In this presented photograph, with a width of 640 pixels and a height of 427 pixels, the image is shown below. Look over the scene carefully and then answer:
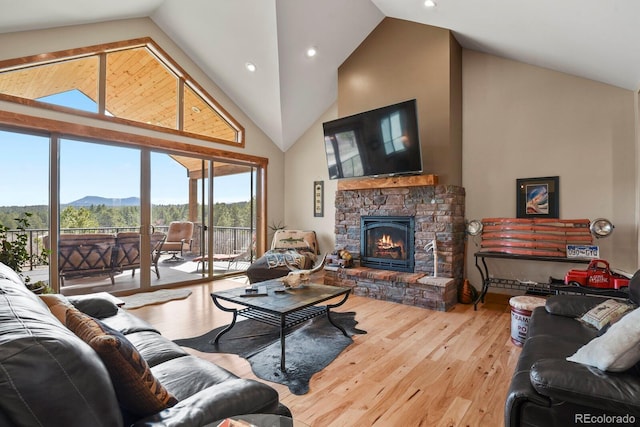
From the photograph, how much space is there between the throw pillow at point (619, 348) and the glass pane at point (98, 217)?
532 cm

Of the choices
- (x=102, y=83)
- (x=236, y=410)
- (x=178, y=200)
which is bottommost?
(x=236, y=410)

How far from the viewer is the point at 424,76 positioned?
4508 millimetres

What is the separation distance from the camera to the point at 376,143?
180 inches

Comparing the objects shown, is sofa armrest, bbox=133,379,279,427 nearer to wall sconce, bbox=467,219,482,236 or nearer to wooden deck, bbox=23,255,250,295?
wall sconce, bbox=467,219,482,236

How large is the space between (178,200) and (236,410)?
4.85m

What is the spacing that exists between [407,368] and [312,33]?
4.40 metres

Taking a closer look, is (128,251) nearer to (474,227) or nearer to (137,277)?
(137,277)

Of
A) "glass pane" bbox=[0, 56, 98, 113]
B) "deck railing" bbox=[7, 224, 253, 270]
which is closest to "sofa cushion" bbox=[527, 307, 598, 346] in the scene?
"deck railing" bbox=[7, 224, 253, 270]

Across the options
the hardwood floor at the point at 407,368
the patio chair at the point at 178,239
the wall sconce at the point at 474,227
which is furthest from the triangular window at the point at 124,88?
the wall sconce at the point at 474,227

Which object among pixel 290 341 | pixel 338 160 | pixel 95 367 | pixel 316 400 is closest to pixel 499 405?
pixel 316 400

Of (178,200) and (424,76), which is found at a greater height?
(424,76)

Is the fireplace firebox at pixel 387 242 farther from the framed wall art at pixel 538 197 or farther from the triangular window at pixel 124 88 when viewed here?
the triangular window at pixel 124 88

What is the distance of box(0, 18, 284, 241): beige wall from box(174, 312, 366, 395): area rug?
3406 millimetres

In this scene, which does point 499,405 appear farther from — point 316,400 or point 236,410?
point 236,410
